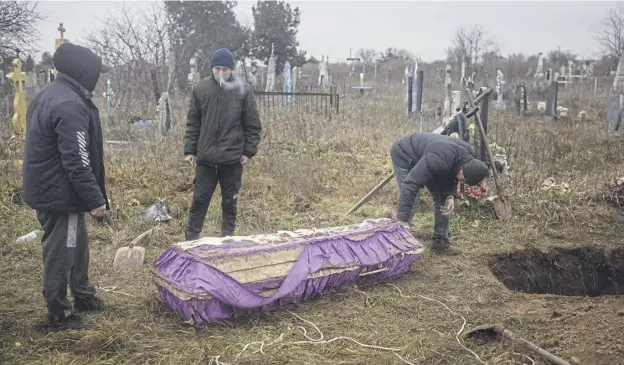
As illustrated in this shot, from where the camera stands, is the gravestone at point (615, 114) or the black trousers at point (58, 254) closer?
the black trousers at point (58, 254)

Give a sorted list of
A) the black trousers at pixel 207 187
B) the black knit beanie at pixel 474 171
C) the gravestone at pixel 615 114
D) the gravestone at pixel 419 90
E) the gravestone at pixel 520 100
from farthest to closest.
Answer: the gravestone at pixel 520 100
the gravestone at pixel 419 90
the gravestone at pixel 615 114
the black trousers at pixel 207 187
the black knit beanie at pixel 474 171

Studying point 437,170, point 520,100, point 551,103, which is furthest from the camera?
point 520,100

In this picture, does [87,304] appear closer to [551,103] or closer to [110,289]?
[110,289]

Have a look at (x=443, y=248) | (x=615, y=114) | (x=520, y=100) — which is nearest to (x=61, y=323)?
(x=443, y=248)

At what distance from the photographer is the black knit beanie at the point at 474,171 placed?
15.6 feet

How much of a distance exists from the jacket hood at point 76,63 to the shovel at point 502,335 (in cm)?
318

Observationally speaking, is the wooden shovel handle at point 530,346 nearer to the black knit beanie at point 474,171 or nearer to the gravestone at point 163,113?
the black knit beanie at point 474,171

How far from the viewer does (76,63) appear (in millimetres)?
3523

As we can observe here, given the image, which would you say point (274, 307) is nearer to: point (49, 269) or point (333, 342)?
point (333, 342)

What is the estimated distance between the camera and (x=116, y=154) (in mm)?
8133

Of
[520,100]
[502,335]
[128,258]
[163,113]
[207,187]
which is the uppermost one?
[520,100]

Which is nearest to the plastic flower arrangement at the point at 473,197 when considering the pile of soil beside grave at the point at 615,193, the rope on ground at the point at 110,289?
the pile of soil beside grave at the point at 615,193

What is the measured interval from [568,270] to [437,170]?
7.36ft

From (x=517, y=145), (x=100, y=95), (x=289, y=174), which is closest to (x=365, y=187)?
(x=289, y=174)
